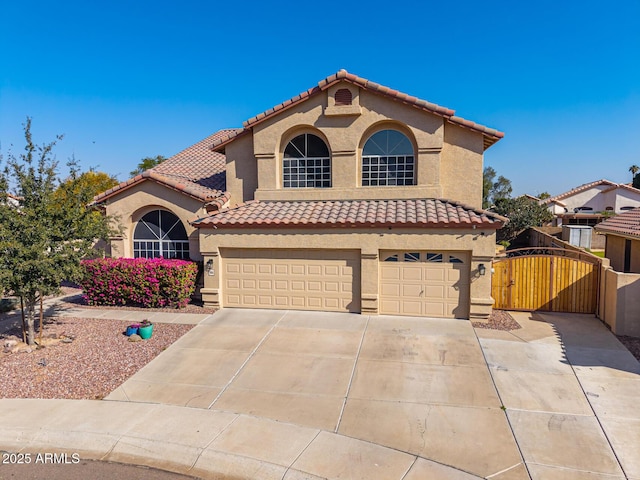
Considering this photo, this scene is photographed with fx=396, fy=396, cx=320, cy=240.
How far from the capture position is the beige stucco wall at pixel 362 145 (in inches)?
563

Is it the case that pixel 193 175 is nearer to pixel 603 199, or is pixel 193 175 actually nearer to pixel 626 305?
pixel 626 305

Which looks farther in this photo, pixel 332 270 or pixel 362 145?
pixel 362 145

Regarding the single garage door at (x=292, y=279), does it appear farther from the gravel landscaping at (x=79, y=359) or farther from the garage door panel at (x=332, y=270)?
the gravel landscaping at (x=79, y=359)

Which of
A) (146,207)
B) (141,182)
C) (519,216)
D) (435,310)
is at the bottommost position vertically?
(435,310)

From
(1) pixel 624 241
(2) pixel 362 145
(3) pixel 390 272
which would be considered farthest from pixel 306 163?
(1) pixel 624 241

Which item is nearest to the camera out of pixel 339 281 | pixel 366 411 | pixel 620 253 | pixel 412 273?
pixel 366 411

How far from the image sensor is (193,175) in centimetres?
1847

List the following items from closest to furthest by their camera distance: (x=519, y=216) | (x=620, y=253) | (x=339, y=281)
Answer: (x=339, y=281)
(x=620, y=253)
(x=519, y=216)

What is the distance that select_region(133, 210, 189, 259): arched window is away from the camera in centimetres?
1564

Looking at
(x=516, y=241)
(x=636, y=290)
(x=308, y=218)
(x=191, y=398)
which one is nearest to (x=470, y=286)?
(x=636, y=290)

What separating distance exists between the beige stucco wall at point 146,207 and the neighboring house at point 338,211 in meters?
0.04

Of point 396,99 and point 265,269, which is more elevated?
point 396,99

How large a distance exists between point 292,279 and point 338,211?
285 centimetres

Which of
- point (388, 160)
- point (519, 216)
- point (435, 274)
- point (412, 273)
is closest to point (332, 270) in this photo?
point (412, 273)
